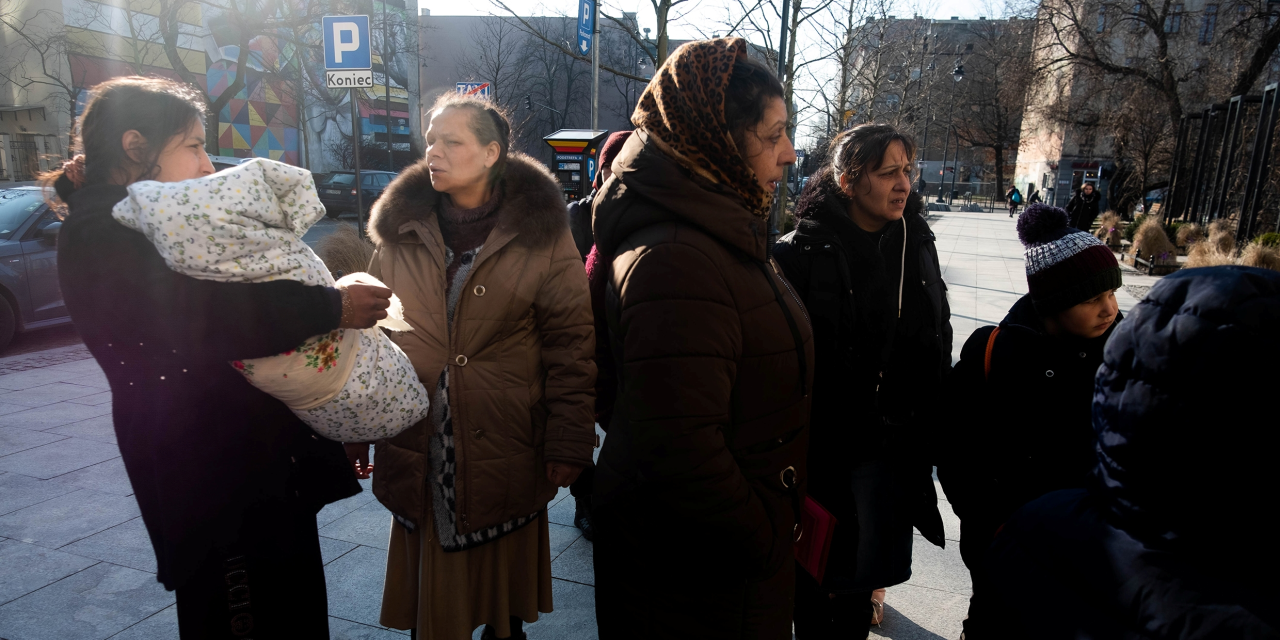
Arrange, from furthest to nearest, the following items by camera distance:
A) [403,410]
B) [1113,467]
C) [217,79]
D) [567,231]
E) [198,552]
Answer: [217,79]
[567,231]
[403,410]
[198,552]
[1113,467]

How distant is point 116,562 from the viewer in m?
3.25

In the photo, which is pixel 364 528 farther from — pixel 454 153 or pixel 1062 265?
pixel 1062 265

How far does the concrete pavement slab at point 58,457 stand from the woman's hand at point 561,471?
351 centimetres

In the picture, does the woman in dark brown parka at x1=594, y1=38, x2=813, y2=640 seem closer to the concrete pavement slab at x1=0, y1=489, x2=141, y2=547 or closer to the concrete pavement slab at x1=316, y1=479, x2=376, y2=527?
the concrete pavement slab at x1=316, y1=479, x2=376, y2=527

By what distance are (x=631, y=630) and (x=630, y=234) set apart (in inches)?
36.5

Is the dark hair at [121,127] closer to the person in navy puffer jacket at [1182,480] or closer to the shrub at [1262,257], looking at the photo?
the person in navy puffer jacket at [1182,480]

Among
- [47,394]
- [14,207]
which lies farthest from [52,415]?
[14,207]

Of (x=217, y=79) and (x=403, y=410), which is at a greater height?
(x=217, y=79)

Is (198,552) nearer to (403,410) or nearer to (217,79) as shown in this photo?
(403,410)

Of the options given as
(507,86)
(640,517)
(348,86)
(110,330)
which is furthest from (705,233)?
(507,86)

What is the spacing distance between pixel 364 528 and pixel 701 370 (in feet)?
9.36

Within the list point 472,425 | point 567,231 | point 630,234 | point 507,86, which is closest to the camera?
point 630,234

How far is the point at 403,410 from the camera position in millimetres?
2006

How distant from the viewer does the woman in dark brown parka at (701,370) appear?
1.45m
